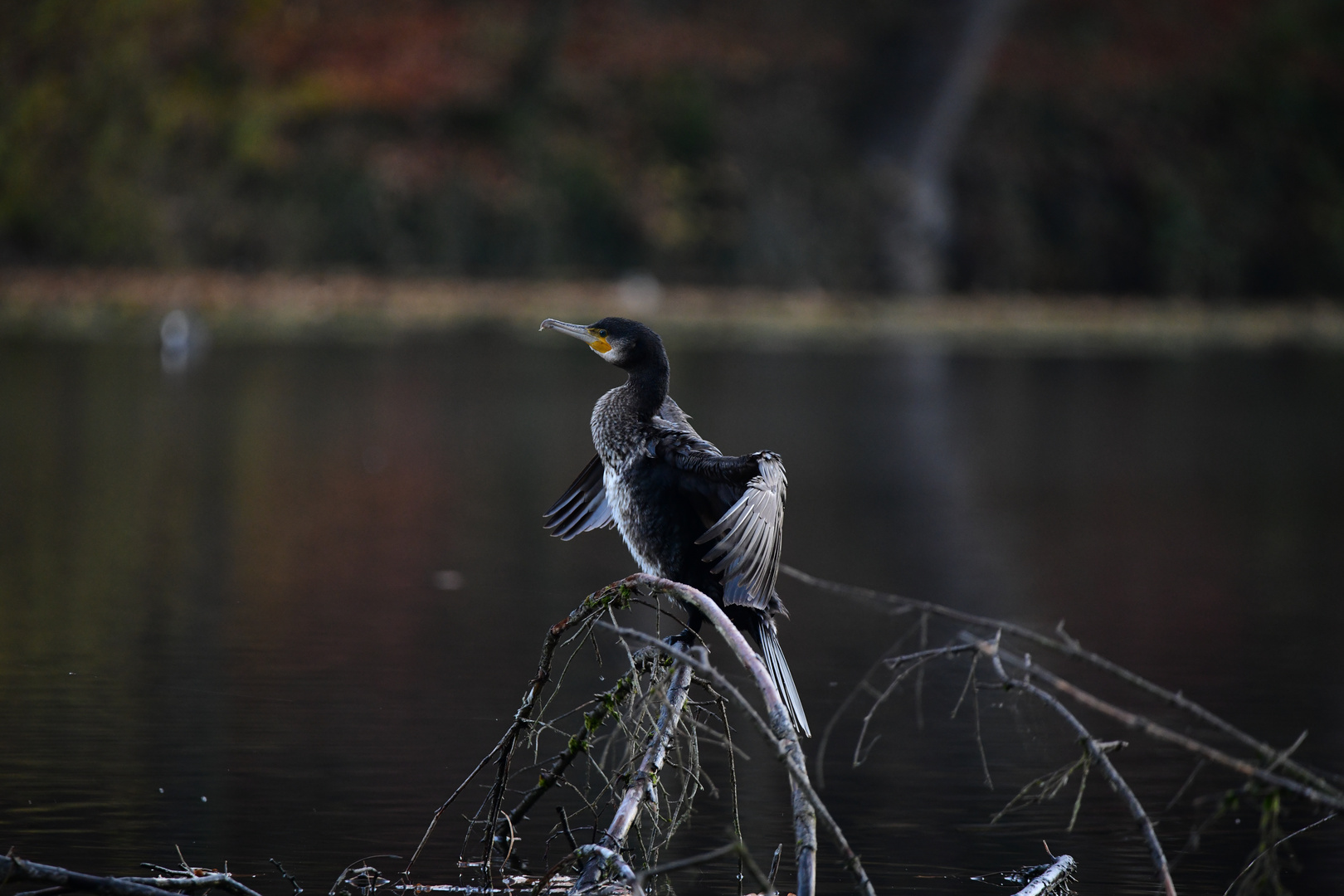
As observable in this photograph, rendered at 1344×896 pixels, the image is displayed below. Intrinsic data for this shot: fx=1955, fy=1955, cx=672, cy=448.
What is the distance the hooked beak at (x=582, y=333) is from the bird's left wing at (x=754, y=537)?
22.5 inches

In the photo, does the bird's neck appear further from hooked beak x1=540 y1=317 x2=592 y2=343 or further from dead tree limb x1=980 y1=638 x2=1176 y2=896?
dead tree limb x1=980 y1=638 x2=1176 y2=896

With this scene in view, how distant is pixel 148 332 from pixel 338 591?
47.6ft

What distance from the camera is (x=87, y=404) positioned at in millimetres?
12766

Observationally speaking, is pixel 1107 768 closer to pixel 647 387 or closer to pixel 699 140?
pixel 647 387

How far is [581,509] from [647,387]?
1.51ft

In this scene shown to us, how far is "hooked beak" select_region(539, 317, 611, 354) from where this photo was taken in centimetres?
414

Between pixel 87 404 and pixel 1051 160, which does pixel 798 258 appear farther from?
pixel 87 404

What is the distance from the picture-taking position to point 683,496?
3990 millimetres

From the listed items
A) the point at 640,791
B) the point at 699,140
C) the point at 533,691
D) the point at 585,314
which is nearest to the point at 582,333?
the point at 533,691

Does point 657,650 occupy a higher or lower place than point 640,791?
higher

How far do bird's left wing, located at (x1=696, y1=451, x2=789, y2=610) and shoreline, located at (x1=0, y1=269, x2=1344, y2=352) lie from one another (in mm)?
16492

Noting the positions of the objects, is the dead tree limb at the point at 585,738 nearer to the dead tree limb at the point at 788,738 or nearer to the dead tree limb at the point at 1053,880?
the dead tree limb at the point at 788,738

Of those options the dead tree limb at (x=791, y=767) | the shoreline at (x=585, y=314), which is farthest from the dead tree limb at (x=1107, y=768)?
the shoreline at (x=585, y=314)

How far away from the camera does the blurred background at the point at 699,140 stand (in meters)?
24.0
